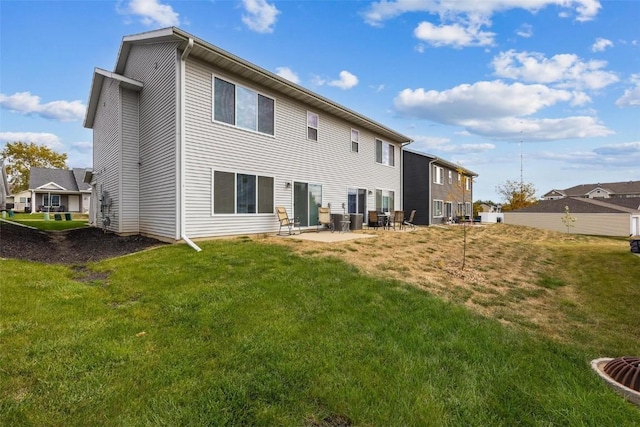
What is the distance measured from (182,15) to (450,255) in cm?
1212

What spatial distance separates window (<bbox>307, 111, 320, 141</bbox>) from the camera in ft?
42.1

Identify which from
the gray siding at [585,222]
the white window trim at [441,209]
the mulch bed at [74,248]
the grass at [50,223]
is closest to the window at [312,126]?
the mulch bed at [74,248]

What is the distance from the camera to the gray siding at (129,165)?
35.9 feet

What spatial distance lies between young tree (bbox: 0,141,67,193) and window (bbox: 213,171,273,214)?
51251 mm

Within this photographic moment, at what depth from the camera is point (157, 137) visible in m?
9.88

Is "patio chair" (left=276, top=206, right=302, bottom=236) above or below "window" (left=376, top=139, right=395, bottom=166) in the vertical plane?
below

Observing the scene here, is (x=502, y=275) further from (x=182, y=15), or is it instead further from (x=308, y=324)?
(x=182, y=15)

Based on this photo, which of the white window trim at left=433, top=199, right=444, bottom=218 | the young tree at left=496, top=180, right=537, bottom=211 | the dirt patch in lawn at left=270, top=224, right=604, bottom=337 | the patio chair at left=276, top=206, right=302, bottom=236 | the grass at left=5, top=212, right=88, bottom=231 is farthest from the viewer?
the young tree at left=496, top=180, right=537, bottom=211

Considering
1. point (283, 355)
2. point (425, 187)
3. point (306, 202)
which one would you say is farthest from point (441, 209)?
point (283, 355)

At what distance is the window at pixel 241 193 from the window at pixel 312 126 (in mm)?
3061

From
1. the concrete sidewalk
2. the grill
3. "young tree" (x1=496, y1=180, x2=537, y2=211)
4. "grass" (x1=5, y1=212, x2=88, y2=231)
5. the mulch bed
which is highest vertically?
"young tree" (x1=496, y1=180, x2=537, y2=211)

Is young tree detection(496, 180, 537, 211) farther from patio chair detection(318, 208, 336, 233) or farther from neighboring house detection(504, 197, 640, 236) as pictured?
patio chair detection(318, 208, 336, 233)

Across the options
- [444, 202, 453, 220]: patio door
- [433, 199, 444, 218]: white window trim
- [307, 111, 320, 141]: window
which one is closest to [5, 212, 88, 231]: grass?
[307, 111, 320, 141]: window

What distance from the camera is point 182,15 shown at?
1107 centimetres
